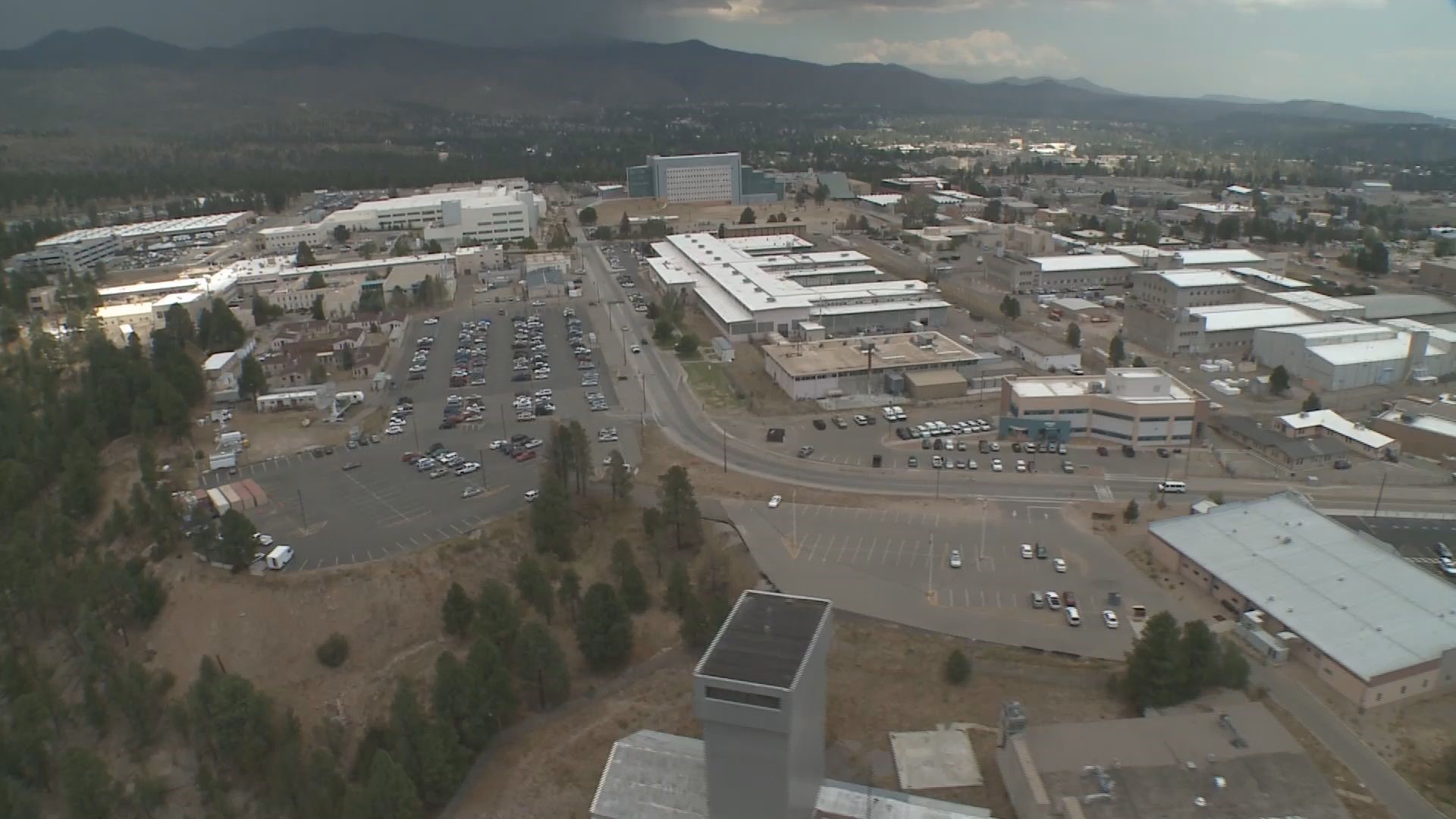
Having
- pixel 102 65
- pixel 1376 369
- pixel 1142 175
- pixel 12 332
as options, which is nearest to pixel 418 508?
pixel 12 332

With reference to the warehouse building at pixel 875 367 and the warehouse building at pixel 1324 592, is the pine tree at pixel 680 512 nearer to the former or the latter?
the warehouse building at pixel 875 367

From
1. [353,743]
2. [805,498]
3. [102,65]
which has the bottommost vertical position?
[353,743]

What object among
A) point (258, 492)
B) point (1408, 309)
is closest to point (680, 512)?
point (258, 492)

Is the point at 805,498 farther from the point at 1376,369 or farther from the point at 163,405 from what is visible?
the point at 1376,369

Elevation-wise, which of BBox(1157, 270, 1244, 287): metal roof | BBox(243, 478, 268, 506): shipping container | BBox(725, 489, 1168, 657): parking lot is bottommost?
BBox(725, 489, 1168, 657): parking lot

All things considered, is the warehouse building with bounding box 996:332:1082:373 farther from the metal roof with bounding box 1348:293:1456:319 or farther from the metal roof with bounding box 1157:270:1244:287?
the metal roof with bounding box 1348:293:1456:319

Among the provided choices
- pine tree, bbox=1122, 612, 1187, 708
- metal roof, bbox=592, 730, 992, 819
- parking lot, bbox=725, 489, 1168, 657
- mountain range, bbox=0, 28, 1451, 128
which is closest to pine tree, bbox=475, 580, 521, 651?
metal roof, bbox=592, 730, 992, 819
